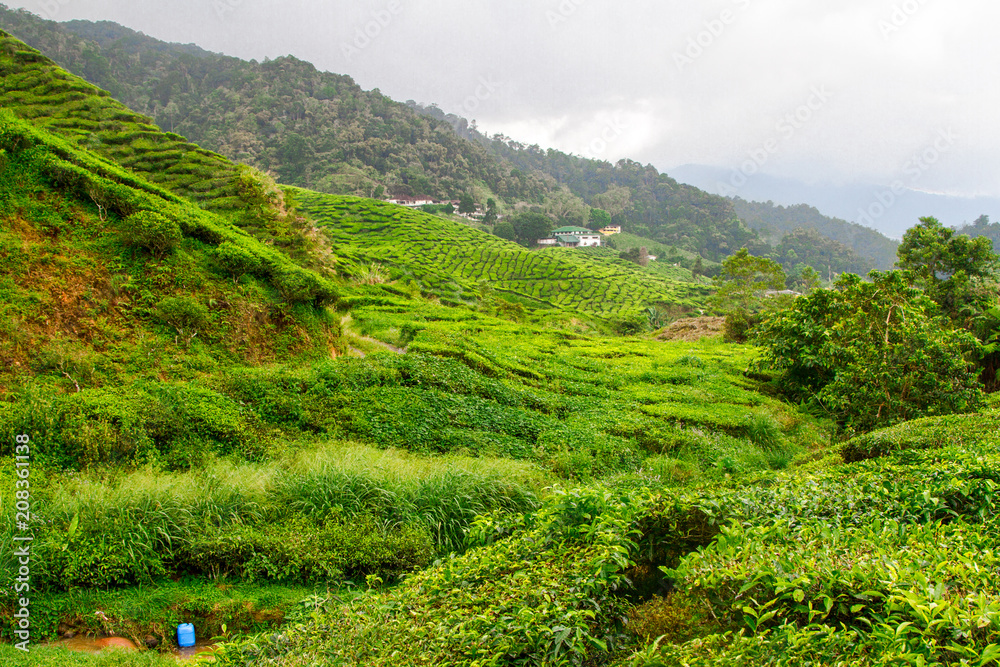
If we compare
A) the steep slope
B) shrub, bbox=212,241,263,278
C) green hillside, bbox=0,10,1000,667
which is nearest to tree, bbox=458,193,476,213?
green hillside, bbox=0,10,1000,667

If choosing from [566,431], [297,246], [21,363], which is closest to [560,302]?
[297,246]

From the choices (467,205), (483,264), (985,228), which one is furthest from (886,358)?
(985,228)

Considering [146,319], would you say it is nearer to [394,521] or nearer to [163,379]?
[163,379]

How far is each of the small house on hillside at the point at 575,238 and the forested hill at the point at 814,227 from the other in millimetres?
58759

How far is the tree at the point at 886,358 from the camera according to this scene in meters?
10.7

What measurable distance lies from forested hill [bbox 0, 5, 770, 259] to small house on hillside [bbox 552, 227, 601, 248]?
→ 38.3 ft

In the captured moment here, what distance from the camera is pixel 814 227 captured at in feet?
460

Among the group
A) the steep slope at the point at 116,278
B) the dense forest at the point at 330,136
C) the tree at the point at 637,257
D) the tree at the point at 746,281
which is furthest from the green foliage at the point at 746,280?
the dense forest at the point at 330,136

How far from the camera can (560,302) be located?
55125mm

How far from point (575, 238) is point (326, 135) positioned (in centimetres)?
4465

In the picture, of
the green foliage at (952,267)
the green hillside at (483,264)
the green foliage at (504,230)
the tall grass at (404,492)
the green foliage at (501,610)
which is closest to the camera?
the green foliage at (501,610)

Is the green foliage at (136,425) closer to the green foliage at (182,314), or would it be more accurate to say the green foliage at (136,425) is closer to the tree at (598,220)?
the green foliage at (182,314)

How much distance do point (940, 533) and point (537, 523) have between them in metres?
2.67

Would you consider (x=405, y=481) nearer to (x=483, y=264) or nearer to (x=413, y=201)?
(x=483, y=264)
